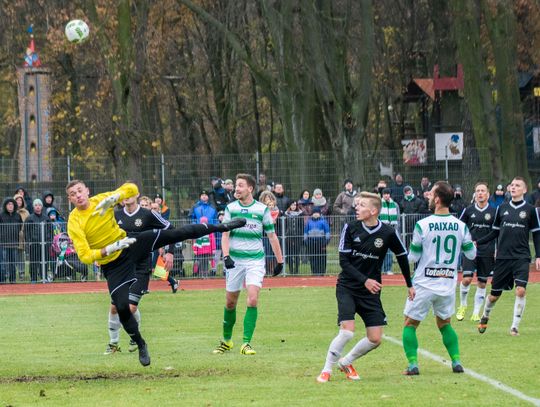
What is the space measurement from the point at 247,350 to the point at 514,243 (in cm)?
434

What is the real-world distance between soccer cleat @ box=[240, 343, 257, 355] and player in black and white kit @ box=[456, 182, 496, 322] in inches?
190

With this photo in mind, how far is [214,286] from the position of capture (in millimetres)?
25609

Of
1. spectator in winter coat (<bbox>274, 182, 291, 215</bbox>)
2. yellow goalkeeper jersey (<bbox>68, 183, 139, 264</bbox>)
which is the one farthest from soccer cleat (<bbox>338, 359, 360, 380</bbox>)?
spectator in winter coat (<bbox>274, 182, 291, 215</bbox>)

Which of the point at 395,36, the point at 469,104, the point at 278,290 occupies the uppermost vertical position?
the point at 395,36

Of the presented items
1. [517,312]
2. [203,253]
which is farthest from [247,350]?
[203,253]

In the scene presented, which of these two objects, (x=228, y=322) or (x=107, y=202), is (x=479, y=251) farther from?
(x=107, y=202)

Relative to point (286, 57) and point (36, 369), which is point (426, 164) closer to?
point (286, 57)

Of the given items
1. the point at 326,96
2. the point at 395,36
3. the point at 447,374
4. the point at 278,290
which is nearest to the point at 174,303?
the point at 278,290

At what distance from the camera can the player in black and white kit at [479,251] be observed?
1752cm

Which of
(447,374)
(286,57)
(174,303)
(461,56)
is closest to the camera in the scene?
(447,374)

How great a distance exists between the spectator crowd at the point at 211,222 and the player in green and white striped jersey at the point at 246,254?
11.5m

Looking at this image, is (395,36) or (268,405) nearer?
(268,405)

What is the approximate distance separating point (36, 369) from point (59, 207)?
1742 centimetres

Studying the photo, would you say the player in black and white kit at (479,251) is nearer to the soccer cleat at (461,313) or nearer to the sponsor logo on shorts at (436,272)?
the soccer cleat at (461,313)
